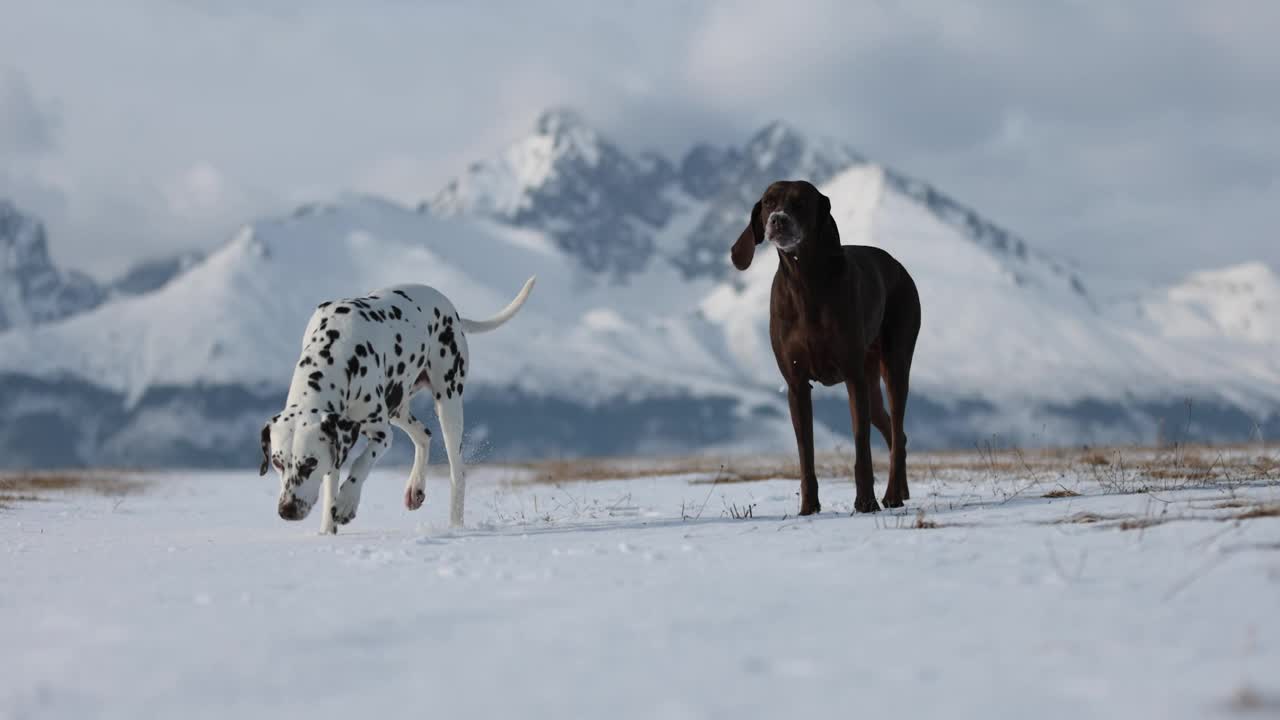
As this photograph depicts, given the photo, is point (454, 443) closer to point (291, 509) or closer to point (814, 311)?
point (291, 509)

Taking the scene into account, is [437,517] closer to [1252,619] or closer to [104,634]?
Answer: [104,634]

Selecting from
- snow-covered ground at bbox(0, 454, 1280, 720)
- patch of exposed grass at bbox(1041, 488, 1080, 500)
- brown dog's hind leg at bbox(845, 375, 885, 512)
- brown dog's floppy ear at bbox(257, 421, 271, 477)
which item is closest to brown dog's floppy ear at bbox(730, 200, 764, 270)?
brown dog's hind leg at bbox(845, 375, 885, 512)

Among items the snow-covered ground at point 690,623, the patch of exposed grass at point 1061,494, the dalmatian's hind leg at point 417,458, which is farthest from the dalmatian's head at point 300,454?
the patch of exposed grass at point 1061,494

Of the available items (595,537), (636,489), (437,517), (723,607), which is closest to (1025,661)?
(723,607)

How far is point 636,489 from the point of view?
53.2 ft

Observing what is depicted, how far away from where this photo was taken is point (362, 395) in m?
9.34

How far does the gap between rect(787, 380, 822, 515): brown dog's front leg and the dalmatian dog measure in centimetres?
305

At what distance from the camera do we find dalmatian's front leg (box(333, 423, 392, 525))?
356 inches

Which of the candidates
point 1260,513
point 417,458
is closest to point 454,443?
point 417,458

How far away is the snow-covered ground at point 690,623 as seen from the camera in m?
3.58

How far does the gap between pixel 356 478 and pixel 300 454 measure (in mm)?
781

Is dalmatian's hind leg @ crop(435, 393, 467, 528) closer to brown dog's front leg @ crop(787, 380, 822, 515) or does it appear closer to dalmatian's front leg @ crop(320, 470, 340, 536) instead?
dalmatian's front leg @ crop(320, 470, 340, 536)

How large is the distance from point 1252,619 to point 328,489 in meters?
7.18

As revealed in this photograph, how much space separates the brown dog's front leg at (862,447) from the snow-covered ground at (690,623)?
1056 mm
